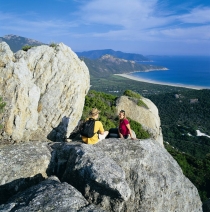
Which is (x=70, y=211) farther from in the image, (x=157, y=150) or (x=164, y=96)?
(x=164, y=96)

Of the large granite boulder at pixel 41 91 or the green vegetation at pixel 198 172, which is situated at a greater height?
A: the large granite boulder at pixel 41 91

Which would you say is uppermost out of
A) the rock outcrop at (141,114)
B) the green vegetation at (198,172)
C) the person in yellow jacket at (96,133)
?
the person in yellow jacket at (96,133)

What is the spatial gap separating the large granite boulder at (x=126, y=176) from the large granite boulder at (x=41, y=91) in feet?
8.89

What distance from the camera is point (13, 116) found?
1264cm

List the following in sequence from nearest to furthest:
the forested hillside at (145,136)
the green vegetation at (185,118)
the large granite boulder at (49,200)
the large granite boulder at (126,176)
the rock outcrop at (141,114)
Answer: the large granite boulder at (49,200) → the large granite boulder at (126,176) → the forested hillside at (145,136) → the rock outcrop at (141,114) → the green vegetation at (185,118)

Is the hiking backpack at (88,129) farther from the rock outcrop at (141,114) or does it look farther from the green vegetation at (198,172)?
the rock outcrop at (141,114)

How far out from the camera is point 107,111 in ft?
98.3

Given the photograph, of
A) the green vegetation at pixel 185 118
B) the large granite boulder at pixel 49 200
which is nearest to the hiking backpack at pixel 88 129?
the large granite boulder at pixel 49 200

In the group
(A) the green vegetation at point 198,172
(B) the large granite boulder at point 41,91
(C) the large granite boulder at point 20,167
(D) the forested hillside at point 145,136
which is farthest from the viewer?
(D) the forested hillside at point 145,136

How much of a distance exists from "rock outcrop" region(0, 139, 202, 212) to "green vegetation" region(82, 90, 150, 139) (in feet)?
42.4

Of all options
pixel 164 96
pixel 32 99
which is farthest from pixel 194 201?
pixel 164 96

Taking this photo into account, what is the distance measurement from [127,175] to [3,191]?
5.29 meters

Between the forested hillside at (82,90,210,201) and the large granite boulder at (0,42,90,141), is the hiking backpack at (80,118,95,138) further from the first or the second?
the forested hillside at (82,90,210,201)

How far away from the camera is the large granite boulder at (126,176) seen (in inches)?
364
